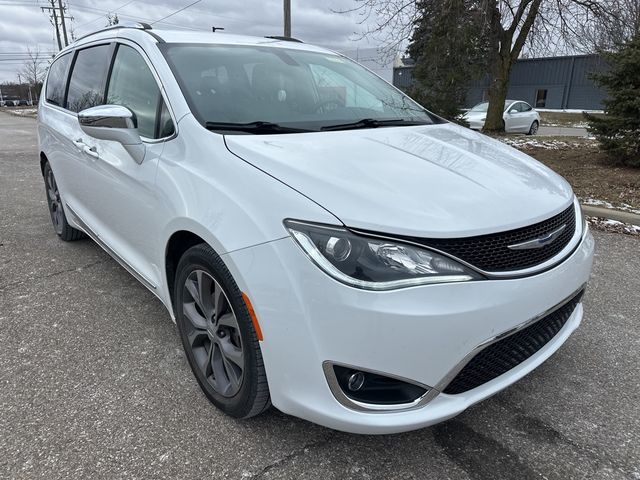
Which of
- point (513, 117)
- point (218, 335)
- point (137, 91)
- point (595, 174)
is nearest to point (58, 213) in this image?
point (137, 91)

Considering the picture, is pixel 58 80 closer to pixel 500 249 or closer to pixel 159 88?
pixel 159 88

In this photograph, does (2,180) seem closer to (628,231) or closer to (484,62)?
(628,231)

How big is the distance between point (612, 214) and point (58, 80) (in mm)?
5713

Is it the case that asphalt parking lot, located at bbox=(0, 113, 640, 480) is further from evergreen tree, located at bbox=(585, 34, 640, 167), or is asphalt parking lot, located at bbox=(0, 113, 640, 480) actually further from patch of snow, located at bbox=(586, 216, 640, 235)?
evergreen tree, located at bbox=(585, 34, 640, 167)

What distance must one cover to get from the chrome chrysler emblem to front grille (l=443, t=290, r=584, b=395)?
301 millimetres

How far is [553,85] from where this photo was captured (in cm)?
3816

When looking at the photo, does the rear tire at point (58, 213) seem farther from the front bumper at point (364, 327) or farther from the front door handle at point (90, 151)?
the front bumper at point (364, 327)

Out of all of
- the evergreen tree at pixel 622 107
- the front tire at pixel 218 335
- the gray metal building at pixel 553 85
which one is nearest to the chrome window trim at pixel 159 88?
the front tire at pixel 218 335

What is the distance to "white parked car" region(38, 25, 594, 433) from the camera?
171cm

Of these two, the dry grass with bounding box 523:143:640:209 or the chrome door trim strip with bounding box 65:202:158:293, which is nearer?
the chrome door trim strip with bounding box 65:202:158:293

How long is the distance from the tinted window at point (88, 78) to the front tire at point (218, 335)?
1743 mm

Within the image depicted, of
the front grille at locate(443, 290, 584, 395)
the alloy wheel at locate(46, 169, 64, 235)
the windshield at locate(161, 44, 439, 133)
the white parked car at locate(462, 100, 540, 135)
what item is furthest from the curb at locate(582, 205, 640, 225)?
the white parked car at locate(462, 100, 540, 135)

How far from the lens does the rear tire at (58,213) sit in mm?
4617

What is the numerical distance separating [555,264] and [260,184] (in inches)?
48.3
